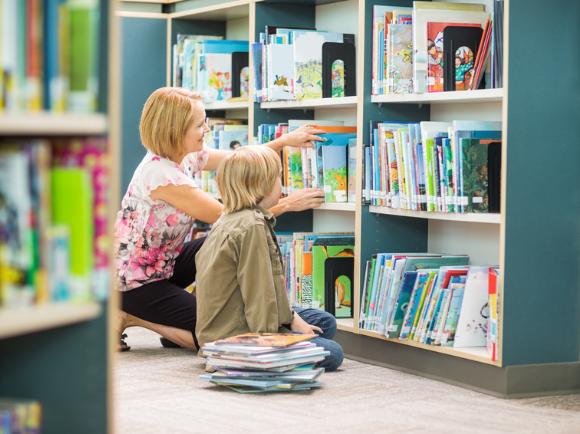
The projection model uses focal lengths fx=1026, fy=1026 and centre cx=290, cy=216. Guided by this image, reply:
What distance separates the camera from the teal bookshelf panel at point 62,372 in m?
1.86

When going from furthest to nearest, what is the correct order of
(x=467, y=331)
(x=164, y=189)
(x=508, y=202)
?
1. (x=164, y=189)
2. (x=467, y=331)
3. (x=508, y=202)

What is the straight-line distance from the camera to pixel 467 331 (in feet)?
12.0

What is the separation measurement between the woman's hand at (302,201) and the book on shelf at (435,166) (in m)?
0.27

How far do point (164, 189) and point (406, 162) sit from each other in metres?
0.93

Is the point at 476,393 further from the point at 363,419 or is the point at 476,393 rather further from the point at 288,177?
the point at 288,177

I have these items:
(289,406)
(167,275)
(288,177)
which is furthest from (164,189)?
(289,406)

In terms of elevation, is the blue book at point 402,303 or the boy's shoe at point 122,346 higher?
the blue book at point 402,303

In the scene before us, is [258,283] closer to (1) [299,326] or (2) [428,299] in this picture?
(1) [299,326]

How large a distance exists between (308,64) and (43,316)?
9.61 feet

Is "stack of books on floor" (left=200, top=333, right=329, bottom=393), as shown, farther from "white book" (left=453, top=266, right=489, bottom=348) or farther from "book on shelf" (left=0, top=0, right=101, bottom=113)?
"book on shelf" (left=0, top=0, right=101, bottom=113)

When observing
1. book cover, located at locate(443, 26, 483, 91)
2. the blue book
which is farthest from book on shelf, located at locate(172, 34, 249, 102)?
the blue book

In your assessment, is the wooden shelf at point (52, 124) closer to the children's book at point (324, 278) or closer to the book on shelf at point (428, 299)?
the book on shelf at point (428, 299)

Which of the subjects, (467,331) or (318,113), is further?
(318,113)

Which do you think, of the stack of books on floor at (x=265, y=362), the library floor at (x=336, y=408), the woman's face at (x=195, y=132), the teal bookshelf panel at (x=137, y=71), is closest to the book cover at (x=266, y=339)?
the stack of books on floor at (x=265, y=362)
